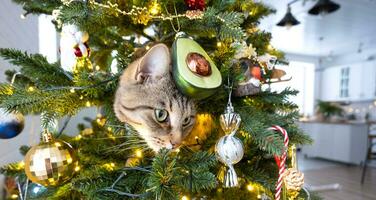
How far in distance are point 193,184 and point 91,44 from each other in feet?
1.62

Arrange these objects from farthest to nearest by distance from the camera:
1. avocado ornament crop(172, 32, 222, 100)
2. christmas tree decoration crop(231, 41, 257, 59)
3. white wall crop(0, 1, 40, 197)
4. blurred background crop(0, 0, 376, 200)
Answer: blurred background crop(0, 0, 376, 200)
white wall crop(0, 1, 40, 197)
christmas tree decoration crop(231, 41, 257, 59)
avocado ornament crop(172, 32, 222, 100)

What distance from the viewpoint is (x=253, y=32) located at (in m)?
0.65

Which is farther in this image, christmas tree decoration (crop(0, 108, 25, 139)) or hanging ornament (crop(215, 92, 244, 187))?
christmas tree decoration (crop(0, 108, 25, 139))

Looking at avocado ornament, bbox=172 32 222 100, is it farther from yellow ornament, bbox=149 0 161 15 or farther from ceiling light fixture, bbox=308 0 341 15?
ceiling light fixture, bbox=308 0 341 15

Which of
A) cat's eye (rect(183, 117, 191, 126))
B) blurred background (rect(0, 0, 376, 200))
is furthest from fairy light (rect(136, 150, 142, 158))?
blurred background (rect(0, 0, 376, 200))

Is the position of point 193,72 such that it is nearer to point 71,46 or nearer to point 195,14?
point 195,14

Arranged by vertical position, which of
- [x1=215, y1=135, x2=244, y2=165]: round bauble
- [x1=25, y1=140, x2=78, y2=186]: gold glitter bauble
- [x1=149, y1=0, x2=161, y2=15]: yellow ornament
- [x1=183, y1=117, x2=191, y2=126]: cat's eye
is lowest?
[x1=25, y1=140, x2=78, y2=186]: gold glitter bauble

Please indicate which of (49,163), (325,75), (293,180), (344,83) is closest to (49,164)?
(49,163)

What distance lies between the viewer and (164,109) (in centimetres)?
47

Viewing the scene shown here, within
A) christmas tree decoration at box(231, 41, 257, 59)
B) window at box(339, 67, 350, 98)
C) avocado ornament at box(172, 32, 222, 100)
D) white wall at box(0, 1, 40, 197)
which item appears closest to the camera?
avocado ornament at box(172, 32, 222, 100)

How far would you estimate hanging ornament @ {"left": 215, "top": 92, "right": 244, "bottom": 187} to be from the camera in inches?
15.1

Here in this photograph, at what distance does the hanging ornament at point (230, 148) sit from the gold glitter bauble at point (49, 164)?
0.85 ft

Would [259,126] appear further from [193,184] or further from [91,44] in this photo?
[91,44]

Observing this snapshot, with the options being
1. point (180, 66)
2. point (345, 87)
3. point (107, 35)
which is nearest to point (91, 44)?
point (107, 35)
